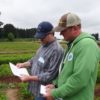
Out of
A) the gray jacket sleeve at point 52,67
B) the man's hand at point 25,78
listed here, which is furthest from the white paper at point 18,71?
the gray jacket sleeve at point 52,67

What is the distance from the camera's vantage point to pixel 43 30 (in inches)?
217

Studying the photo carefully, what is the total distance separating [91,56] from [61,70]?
534 mm

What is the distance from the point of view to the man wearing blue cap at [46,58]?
5.35 meters

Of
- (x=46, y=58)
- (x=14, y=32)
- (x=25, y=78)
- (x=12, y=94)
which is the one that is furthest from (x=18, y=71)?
(x=14, y=32)

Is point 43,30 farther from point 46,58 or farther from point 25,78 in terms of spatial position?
point 25,78

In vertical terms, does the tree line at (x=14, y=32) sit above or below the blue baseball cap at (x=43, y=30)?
below

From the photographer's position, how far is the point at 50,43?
5.54 meters

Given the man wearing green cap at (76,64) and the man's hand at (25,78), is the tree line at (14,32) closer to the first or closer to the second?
the man's hand at (25,78)

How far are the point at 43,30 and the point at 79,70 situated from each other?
149 centimetres

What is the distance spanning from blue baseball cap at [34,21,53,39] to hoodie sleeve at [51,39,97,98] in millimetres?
1260

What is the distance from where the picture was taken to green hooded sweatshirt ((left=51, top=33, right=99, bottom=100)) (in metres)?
4.15

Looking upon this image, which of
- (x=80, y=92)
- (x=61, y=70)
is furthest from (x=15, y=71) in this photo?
(x=80, y=92)

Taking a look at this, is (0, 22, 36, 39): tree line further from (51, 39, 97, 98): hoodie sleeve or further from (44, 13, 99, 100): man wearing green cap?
(51, 39, 97, 98): hoodie sleeve

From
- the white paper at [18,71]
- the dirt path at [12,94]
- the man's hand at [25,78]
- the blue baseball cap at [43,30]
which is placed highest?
the blue baseball cap at [43,30]
